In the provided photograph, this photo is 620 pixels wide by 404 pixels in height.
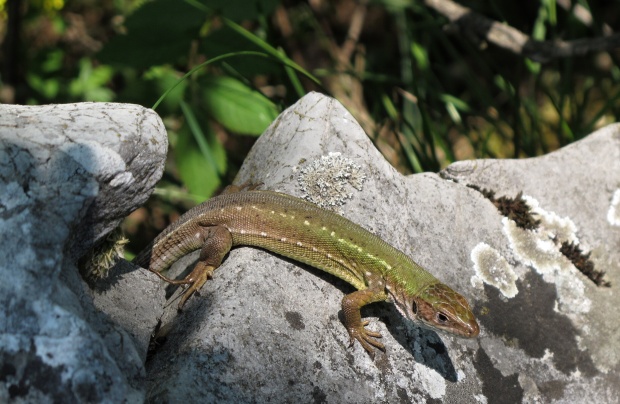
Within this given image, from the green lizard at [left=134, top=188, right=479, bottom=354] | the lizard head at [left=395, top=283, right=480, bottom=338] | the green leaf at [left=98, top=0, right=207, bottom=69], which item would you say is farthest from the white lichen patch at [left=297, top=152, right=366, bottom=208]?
the green leaf at [left=98, top=0, right=207, bottom=69]

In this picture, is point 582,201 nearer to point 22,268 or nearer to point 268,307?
point 268,307

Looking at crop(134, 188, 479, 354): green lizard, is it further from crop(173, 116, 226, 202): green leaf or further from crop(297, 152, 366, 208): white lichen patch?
crop(173, 116, 226, 202): green leaf

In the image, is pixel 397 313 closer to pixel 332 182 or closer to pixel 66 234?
pixel 332 182

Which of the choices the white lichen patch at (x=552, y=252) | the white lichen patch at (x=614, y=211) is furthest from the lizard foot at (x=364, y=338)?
the white lichen patch at (x=614, y=211)

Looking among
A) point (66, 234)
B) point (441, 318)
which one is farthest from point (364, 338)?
point (66, 234)

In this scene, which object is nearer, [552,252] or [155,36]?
[552,252]

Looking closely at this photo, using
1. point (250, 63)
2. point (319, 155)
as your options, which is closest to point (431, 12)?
point (250, 63)
